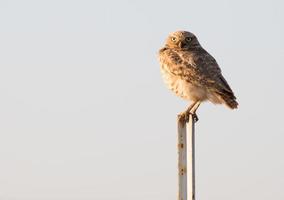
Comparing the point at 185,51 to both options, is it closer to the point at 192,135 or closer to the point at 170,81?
the point at 170,81

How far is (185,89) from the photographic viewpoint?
1589 cm

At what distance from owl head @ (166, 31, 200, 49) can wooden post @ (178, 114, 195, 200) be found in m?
7.08

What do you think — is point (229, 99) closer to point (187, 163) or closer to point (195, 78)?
point (195, 78)

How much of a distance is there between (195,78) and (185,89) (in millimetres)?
324

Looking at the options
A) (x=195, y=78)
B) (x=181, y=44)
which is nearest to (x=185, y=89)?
(x=195, y=78)

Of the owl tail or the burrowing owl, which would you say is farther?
the burrowing owl

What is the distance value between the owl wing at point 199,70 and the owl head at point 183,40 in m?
0.40

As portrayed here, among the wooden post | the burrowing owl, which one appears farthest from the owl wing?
the wooden post

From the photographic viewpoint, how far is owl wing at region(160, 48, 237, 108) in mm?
15570

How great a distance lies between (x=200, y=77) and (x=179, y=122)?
5.19m

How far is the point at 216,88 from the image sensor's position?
15.6 meters

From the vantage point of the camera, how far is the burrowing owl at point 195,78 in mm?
15600

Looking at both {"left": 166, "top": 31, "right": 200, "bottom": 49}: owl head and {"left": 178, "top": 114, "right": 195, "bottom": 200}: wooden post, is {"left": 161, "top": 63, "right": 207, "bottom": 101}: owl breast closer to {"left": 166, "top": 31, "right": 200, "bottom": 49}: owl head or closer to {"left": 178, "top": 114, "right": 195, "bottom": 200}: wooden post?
{"left": 166, "top": 31, "right": 200, "bottom": 49}: owl head

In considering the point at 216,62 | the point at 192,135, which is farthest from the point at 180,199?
the point at 216,62
